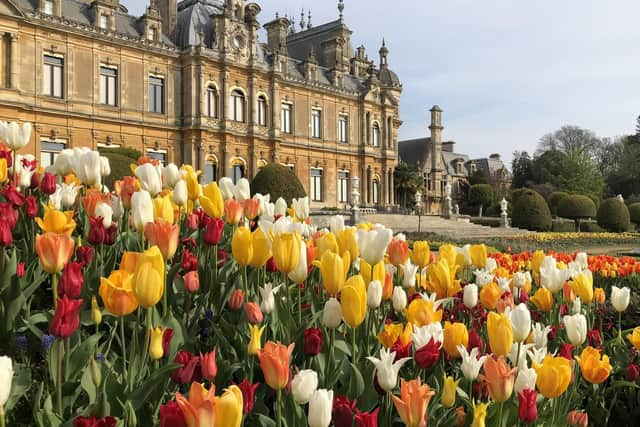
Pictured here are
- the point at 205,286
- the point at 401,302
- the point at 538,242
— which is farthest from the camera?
the point at 538,242

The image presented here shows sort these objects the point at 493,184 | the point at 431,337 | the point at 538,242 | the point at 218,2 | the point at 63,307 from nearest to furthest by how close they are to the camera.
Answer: the point at 63,307 < the point at 431,337 < the point at 538,242 < the point at 218,2 < the point at 493,184

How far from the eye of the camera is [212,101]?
28.9 m

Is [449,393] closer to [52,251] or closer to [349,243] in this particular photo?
[349,243]

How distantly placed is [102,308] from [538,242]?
19.1 m

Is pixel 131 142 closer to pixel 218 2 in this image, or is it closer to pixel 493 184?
pixel 218 2

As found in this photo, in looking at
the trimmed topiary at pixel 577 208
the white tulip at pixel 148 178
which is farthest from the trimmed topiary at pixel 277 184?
the trimmed topiary at pixel 577 208

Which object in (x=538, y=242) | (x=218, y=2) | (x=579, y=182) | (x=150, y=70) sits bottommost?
(x=538, y=242)

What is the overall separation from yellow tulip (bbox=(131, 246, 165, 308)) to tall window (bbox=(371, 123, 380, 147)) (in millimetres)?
37760

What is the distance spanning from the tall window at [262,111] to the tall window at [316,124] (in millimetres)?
4279

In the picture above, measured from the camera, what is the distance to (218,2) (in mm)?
32562

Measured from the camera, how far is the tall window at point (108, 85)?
84.2ft

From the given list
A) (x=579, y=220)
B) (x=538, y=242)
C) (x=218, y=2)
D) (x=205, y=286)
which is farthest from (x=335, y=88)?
(x=205, y=286)

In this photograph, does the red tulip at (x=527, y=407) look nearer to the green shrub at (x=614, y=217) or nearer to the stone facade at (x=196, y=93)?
the stone facade at (x=196, y=93)

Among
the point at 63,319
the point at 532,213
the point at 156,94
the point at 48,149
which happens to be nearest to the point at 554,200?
the point at 532,213
